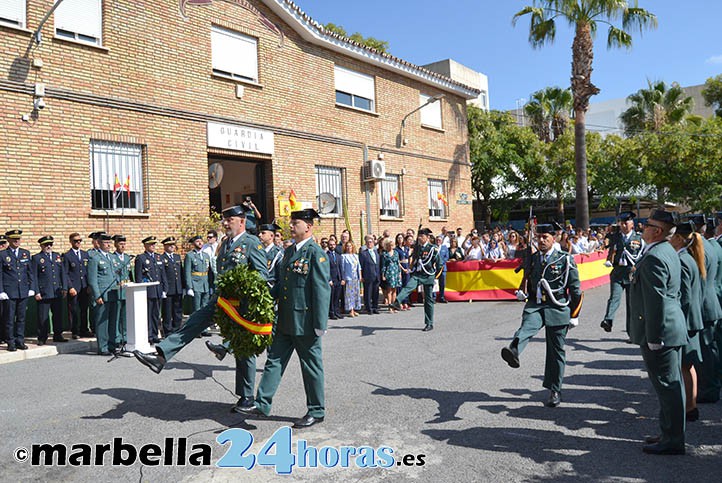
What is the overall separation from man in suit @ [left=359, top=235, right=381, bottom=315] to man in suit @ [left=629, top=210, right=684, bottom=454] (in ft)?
32.7

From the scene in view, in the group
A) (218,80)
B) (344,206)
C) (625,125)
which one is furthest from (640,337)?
(625,125)

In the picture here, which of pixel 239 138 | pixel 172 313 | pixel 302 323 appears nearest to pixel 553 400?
pixel 302 323

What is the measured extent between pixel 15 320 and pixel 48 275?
901mm

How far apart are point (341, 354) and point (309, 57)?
11801 mm

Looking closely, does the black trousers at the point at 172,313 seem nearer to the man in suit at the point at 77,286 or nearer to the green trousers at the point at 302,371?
the man in suit at the point at 77,286

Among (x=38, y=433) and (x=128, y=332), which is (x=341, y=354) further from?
(x=38, y=433)

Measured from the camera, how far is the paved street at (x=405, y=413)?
4383 millimetres

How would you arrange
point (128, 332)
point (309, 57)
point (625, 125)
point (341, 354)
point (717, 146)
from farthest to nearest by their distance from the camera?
point (625, 125) < point (717, 146) < point (309, 57) < point (128, 332) < point (341, 354)

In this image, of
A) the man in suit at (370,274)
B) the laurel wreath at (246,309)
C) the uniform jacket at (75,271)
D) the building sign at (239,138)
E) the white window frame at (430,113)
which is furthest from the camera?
the white window frame at (430,113)

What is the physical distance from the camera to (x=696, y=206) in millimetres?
31031

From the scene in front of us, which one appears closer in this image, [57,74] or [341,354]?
[341,354]

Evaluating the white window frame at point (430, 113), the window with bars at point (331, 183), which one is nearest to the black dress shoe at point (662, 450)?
the window with bars at point (331, 183)

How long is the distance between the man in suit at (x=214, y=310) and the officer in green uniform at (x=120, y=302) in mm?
4491

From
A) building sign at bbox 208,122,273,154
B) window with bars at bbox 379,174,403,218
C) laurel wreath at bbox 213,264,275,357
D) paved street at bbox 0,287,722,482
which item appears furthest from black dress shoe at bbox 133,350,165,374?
window with bars at bbox 379,174,403,218
